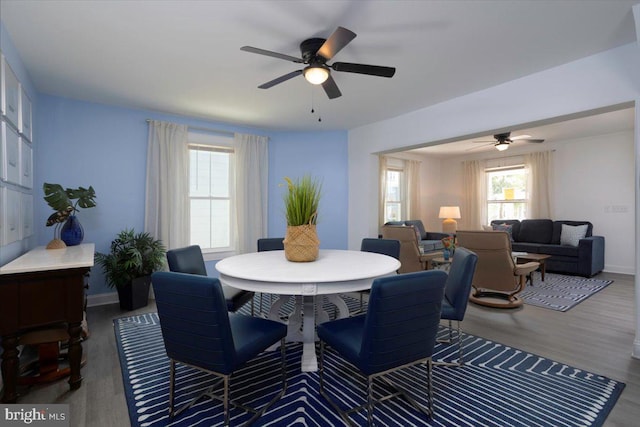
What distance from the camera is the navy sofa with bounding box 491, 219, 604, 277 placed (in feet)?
16.6

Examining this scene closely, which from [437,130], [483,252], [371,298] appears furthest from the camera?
[437,130]

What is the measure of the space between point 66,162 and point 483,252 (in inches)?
198

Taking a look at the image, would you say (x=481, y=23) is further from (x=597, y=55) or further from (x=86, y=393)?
(x=86, y=393)

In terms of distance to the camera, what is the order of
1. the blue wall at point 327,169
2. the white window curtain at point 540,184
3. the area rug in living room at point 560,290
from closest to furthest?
the area rug in living room at point 560,290 < the blue wall at point 327,169 < the white window curtain at point 540,184

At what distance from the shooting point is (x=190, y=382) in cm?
204

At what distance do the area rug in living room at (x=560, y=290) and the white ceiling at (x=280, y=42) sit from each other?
2.72m

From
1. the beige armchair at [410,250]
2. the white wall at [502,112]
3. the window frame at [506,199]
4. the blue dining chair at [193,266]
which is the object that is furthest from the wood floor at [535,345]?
the window frame at [506,199]

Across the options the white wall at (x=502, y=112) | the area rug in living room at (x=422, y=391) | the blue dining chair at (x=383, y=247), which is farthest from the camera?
the blue dining chair at (x=383, y=247)

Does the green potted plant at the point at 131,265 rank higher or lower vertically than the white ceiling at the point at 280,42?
lower

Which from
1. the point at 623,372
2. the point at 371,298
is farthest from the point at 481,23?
the point at 623,372

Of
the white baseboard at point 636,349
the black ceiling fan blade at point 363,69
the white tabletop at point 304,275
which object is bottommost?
the white baseboard at point 636,349

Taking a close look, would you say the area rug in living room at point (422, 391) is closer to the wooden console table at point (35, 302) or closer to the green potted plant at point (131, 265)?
the wooden console table at point (35, 302)

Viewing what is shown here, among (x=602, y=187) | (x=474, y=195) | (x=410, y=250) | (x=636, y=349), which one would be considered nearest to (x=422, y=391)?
(x=636, y=349)

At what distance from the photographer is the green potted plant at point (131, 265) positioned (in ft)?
11.4
